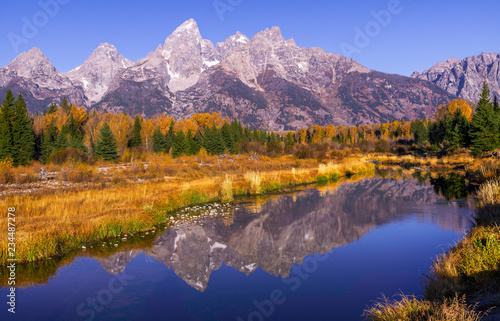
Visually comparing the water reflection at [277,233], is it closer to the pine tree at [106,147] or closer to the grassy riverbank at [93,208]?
the grassy riverbank at [93,208]

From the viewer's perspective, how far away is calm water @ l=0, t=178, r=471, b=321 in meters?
10.1

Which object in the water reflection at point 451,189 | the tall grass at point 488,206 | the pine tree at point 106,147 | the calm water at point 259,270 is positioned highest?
the pine tree at point 106,147

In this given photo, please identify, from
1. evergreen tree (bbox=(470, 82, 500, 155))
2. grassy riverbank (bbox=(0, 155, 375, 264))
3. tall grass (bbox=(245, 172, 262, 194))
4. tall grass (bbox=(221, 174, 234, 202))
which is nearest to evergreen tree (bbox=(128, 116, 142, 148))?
grassy riverbank (bbox=(0, 155, 375, 264))

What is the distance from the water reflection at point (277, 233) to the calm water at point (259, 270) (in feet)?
0.19

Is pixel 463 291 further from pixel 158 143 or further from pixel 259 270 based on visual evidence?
pixel 158 143

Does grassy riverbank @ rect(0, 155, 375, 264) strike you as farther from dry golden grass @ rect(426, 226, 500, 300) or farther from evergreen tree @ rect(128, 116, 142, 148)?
evergreen tree @ rect(128, 116, 142, 148)

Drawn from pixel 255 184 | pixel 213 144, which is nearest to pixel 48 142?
pixel 213 144

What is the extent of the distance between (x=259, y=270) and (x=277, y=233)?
551 cm

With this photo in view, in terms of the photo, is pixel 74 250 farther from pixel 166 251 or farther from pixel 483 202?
pixel 483 202

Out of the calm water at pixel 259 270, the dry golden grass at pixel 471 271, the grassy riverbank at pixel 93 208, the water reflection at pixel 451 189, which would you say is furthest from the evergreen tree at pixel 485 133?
the dry golden grass at pixel 471 271

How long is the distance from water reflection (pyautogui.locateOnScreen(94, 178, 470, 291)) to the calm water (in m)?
0.06

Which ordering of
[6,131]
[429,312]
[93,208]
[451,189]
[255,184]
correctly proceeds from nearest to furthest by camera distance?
1. [429,312]
2. [93,208]
3. [451,189]
4. [255,184]
5. [6,131]

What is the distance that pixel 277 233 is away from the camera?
19016 mm

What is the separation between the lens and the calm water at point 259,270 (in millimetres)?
10070
